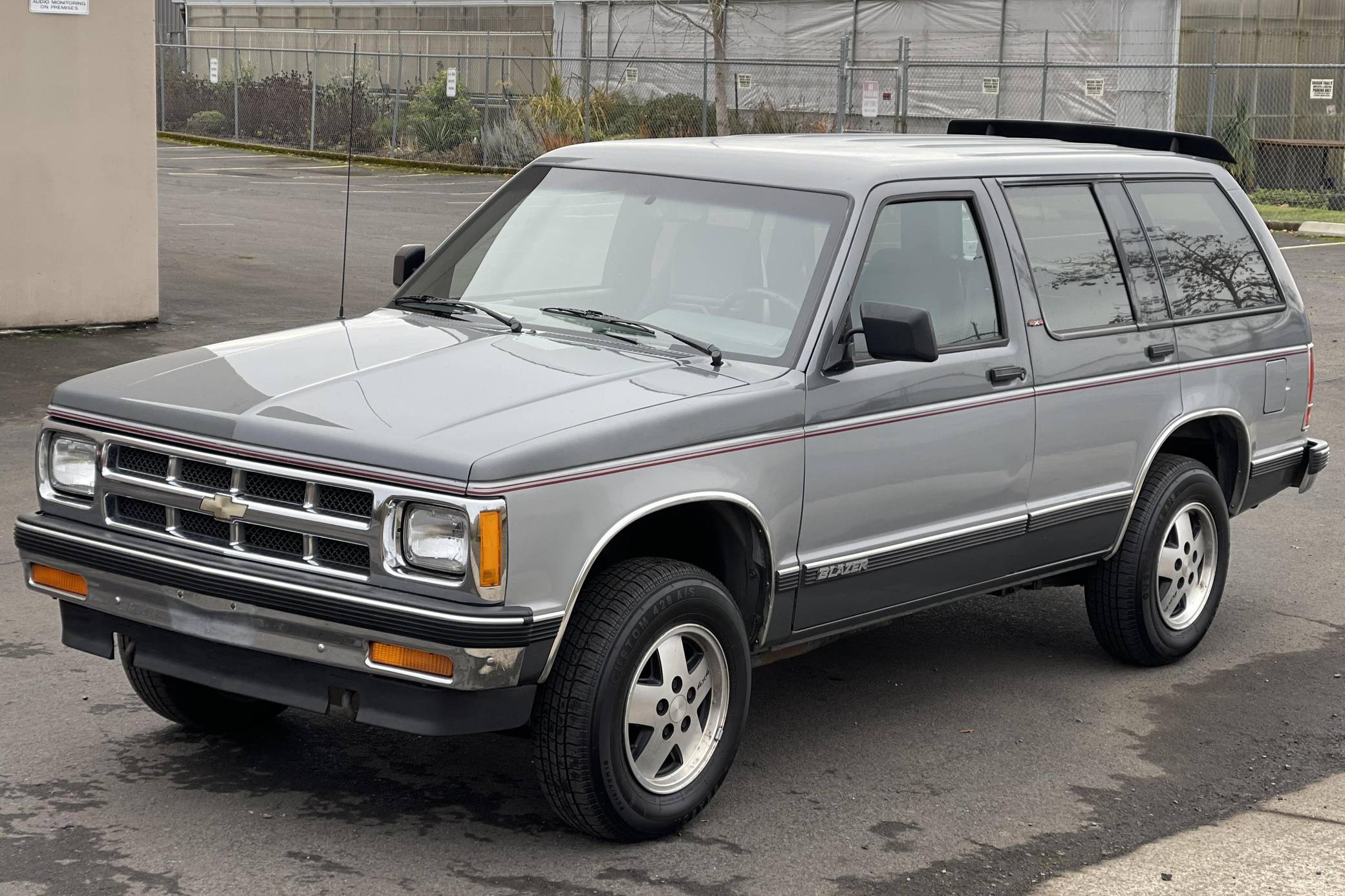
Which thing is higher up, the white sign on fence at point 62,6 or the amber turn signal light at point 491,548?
the white sign on fence at point 62,6

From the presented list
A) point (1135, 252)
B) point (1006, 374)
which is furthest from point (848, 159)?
point (1135, 252)

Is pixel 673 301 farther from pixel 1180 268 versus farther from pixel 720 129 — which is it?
pixel 720 129

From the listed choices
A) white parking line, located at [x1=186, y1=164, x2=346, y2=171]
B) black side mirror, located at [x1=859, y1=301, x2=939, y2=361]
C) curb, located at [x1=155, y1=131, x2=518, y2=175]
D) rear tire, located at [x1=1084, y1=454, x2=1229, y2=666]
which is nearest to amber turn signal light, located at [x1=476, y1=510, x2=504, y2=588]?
black side mirror, located at [x1=859, y1=301, x2=939, y2=361]

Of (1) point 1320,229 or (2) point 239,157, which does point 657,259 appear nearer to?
(1) point 1320,229

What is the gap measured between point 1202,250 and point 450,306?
2968 millimetres

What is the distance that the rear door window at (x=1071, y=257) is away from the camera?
5.93m

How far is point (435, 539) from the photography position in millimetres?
4191

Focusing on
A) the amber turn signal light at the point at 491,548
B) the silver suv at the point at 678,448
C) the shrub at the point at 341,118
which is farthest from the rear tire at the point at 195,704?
the shrub at the point at 341,118

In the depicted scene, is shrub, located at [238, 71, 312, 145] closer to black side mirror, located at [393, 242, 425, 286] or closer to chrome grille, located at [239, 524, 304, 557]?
black side mirror, located at [393, 242, 425, 286]

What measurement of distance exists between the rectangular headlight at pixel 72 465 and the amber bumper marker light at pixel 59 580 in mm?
220

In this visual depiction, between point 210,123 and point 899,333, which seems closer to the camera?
point 899,333

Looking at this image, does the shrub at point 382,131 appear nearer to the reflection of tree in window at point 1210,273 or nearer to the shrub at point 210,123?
the shrub at point 210,123

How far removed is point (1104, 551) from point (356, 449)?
123 inches

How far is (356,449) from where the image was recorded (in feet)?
13.9
